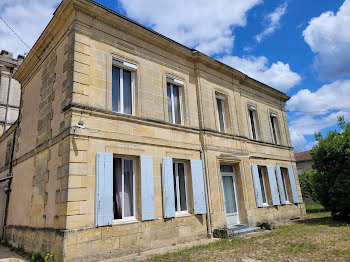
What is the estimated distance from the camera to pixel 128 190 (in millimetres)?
6492

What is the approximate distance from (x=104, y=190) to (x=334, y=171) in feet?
29.4

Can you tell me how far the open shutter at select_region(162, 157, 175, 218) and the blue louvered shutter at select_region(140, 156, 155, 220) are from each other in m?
0.41

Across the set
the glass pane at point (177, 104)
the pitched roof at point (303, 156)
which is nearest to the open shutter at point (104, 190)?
the glass pane at point (177, 104)

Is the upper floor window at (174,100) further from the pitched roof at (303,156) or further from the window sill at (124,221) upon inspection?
the pitched roof at (303,156)

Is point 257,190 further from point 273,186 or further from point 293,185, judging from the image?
point 293,185

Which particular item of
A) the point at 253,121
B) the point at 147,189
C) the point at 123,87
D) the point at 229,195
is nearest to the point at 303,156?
the point at 253,121

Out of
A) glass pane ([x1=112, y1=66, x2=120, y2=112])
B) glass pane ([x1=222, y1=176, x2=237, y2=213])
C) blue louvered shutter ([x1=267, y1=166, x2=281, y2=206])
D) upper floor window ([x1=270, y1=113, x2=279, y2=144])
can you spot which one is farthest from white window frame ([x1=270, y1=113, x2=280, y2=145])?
glass pane ([x1=112, y1=66, x2=120, y2=112])

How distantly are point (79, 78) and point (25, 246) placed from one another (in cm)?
492

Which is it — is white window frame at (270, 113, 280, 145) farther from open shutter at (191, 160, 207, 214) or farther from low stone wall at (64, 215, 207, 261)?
low stone wall at (64, 215, 207, 261)

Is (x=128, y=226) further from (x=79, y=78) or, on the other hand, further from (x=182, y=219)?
(x=79, y=78)

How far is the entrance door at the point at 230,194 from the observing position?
910 centimetres

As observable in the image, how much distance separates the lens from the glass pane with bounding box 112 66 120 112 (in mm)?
6914

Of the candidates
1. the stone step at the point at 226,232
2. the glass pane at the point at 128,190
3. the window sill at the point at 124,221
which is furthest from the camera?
the stone step at the point at 226,232

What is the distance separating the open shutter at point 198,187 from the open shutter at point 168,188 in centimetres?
88
